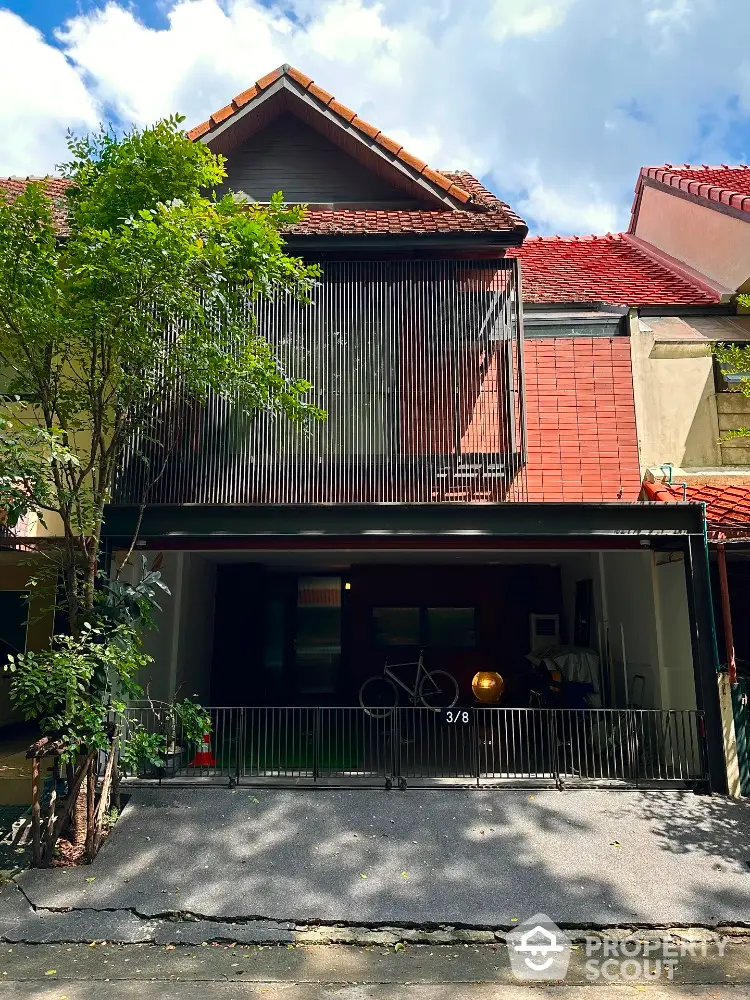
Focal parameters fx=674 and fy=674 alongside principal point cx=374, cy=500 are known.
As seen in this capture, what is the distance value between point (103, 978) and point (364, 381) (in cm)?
691

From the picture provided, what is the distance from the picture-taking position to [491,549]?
29.7 ft

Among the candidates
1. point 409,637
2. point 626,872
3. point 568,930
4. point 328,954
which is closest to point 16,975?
point 328,954

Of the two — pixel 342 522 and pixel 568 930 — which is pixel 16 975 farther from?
pixel 342 522

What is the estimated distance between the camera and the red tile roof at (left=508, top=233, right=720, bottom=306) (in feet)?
38.8

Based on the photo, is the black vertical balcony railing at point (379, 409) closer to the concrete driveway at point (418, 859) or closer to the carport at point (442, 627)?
the carport at point (442, 627)

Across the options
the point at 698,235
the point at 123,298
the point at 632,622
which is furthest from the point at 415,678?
the point at 698,235

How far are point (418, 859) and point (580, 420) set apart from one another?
22.1 feet

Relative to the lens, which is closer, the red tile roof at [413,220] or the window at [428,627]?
the red tile roof at [413,220]

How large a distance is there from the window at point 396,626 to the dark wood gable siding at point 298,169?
753cm

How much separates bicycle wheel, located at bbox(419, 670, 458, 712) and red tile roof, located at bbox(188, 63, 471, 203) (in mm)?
8122

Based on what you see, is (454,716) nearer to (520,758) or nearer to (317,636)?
(520,758)

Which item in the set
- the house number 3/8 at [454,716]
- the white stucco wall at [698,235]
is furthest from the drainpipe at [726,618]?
the white stucco wall at [698,235]

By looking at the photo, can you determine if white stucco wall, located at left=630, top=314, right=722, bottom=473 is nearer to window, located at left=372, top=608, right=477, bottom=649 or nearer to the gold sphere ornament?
the gold sphere ornament

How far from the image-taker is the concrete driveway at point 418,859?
5715 millimetres
